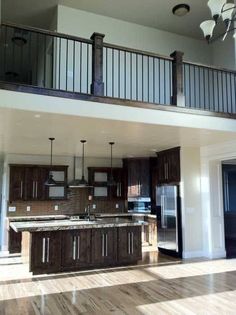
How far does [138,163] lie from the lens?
940 cm

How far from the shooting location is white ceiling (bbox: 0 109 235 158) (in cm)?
472

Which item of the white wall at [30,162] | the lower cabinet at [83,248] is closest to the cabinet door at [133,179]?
the white wall at [30,162]

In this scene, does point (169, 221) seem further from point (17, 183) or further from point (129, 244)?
point (17, 183)

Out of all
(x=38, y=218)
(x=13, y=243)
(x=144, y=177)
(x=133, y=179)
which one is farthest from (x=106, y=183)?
(x=13, y=243)

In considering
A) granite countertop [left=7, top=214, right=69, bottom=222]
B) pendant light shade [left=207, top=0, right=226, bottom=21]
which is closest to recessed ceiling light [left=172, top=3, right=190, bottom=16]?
pendant light shade [left=207, top=0, right=226, bottom=21]

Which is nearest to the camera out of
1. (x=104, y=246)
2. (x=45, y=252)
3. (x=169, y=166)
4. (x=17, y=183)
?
(x=45, y=252)

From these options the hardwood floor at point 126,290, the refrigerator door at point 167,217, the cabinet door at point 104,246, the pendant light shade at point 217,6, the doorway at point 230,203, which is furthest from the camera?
the doorway at point 230,203

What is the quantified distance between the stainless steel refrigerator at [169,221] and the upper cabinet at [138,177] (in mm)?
1263

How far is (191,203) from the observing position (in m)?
7.32

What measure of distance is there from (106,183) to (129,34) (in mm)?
4279

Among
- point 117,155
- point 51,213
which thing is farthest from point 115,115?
point 51,213

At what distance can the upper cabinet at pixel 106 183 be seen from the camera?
366 inches

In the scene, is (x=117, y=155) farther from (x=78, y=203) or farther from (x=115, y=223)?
(x=115, y=223)

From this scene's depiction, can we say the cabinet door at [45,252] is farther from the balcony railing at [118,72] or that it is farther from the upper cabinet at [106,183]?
the upper cabinet at [106,183]
